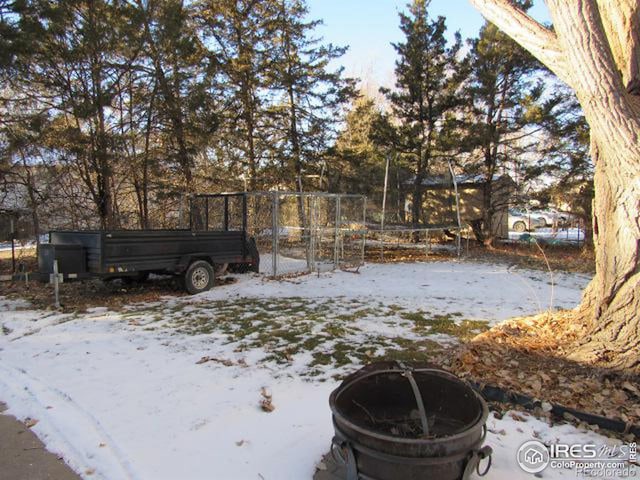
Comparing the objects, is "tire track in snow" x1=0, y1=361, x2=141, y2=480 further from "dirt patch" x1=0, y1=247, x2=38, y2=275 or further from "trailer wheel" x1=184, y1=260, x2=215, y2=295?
"dirt patch" x1=0, y1=247, x2=38, y2=275

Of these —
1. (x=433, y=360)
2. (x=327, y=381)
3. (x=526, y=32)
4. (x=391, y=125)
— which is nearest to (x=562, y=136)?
(x=391, y=125)

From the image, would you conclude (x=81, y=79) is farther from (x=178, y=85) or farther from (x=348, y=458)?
(x=348, y=458)

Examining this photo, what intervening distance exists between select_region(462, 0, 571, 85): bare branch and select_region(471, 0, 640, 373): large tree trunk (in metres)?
0.02

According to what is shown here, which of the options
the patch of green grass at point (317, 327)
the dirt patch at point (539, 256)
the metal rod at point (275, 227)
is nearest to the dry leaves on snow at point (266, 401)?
the patch of green grass at point (317, 327)

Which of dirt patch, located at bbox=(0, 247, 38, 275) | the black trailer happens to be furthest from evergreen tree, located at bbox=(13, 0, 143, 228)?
the black trailer

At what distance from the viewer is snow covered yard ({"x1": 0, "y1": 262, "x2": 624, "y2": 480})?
2.73 m

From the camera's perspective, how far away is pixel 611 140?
346cm

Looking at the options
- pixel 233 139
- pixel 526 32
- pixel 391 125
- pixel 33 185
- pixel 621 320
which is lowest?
pixel 621 320

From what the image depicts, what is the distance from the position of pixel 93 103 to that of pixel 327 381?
10.4 meters

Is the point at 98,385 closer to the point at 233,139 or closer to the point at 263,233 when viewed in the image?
the point at 263,233

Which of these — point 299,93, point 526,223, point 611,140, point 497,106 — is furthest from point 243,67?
point 526,223

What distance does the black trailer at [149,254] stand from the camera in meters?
6.56

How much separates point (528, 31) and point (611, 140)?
1.37 metres

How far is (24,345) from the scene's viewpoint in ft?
15.9
